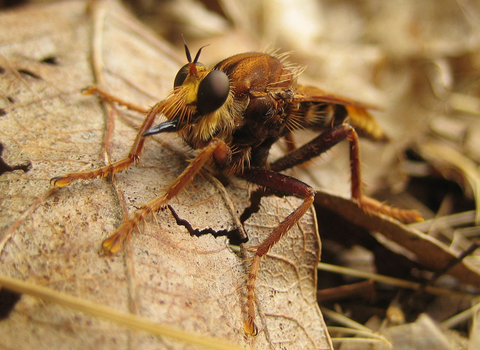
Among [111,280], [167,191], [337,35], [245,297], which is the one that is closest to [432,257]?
[245,297]

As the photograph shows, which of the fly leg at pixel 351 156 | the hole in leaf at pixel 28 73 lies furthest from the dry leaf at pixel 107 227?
the fly leg at pixel 351 156

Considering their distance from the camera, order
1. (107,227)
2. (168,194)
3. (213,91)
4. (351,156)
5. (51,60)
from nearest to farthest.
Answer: (107,227) → (168,194) → (213,91) → (51,60) → (351,156)

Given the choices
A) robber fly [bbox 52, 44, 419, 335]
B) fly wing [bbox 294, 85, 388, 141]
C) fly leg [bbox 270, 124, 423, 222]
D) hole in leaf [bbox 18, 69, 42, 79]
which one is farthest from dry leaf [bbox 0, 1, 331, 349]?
fly wing [bbox 294, 85, 388, 141]

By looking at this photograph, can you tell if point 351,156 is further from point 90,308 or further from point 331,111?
point 90,308

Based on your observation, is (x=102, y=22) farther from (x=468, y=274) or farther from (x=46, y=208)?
(x=468, y=274)

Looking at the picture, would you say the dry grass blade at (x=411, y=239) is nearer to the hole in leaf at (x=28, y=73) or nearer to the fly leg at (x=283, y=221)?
the fly leg at (x=283, y=221)

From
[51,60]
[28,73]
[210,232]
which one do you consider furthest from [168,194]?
[51,60]

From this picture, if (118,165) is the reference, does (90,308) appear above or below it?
below
